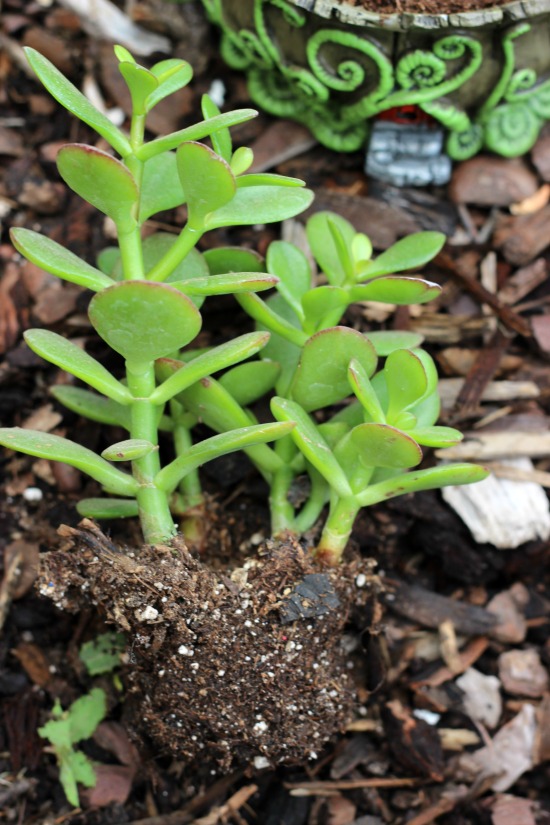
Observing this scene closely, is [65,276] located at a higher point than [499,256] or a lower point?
higher

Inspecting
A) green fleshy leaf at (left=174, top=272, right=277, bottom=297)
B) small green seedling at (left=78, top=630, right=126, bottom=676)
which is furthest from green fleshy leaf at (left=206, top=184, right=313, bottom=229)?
small green seedling at (left=78, top=630, right=126, bottom=676)

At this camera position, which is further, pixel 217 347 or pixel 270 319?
pixel 270 319

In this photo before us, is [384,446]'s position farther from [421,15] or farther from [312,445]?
[421,15]

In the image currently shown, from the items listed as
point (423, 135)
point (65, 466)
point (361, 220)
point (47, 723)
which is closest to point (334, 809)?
point (47, 723)

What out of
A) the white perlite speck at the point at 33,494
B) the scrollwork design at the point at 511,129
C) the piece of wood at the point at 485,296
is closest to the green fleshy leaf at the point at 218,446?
the white perlite speck at the point at 33,494

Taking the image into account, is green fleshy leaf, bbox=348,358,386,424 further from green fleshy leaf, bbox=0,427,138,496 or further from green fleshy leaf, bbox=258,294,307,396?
green fleshy leaf, bbox=0,427,138,496

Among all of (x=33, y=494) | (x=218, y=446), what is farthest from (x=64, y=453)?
(x=33, y=494)

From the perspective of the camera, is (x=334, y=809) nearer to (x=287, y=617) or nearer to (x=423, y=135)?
(x=287, y=617)

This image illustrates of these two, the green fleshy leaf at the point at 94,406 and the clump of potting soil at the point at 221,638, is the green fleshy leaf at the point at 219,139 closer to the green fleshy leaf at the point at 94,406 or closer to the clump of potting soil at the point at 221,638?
the green fleshy leaf at the point at 94,406
